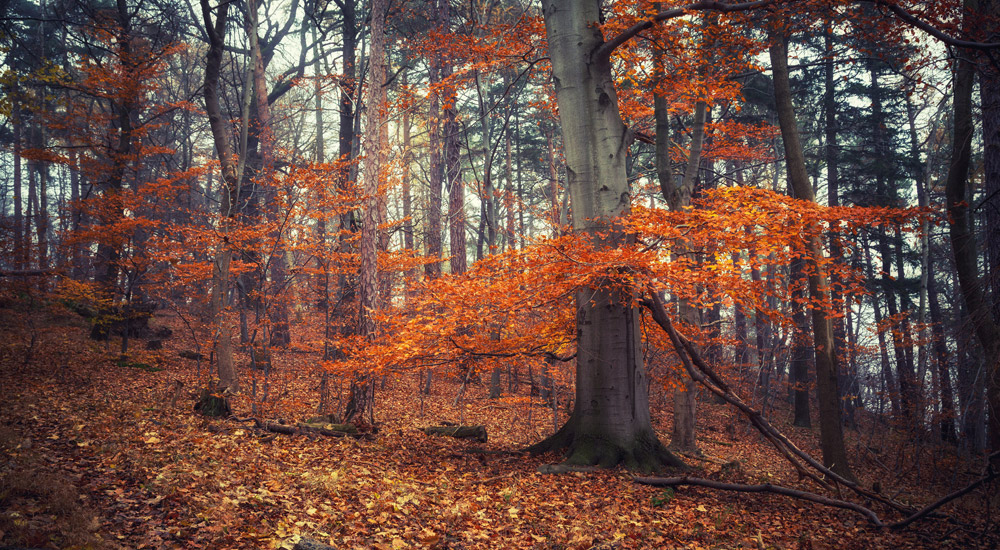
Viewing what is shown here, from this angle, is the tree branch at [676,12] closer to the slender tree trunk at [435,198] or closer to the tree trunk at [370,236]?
the tree trunk at [370,236]

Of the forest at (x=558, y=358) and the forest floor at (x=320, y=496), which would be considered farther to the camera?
the forest at (x=558, y=358)

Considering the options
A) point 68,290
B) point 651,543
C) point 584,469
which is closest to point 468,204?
point 68,290

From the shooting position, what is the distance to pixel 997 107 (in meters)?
6.71

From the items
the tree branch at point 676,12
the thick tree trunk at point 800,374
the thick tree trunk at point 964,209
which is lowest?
the thick tree trunk at point 800,374

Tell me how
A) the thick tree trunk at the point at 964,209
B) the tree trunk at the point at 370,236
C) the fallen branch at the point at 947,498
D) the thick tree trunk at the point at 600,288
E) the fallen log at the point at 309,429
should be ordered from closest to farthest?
the fallen branch at the point at 947,498 < the thick tree trunk at the point at 600,288 < the thick tree trunk at the point at 964,209 < the fallen log at the point at 309,429 < the tree trunk at the point at 370,236

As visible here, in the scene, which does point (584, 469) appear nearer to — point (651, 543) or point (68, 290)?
point (651, 543)

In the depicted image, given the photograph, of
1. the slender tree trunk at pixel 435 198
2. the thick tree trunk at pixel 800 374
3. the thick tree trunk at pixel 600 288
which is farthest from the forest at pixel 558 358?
the slender tree trunk at pixel 435 198

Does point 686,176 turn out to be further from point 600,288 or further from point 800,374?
point 800,374

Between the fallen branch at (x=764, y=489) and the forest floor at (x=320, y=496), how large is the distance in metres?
0.15

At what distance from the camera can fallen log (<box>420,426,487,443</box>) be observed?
892 cm

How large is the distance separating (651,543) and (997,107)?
23.5 feet

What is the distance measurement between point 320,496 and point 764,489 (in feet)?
15.6

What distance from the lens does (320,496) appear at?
4684mm

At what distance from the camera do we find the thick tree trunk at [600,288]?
263 inches
